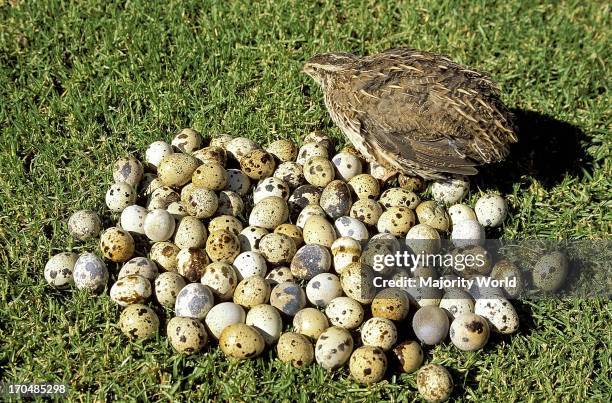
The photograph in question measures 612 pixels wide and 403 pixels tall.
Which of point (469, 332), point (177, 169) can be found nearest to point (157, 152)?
point (177, 169)

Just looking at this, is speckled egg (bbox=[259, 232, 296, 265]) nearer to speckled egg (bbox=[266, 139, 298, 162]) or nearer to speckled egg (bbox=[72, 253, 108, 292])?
speckled egg (bbox=[266, 139, 298, 162])

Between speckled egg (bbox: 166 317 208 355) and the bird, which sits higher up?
the bird

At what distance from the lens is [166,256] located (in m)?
5.01

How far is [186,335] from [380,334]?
1203 mm

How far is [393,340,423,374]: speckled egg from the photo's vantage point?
4.61 m

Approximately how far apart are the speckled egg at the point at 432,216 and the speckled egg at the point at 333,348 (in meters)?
1.15

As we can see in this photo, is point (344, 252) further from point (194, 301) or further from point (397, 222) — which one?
point (194, 301)

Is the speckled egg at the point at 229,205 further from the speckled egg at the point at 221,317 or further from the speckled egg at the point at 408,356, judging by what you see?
the speckled egg at the point at 408,356

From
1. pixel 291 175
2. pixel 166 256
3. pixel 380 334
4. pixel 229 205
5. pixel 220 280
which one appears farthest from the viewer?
pixel 291 175

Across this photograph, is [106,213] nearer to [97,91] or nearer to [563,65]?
[97,91]

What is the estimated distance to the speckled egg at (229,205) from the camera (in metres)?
5.32

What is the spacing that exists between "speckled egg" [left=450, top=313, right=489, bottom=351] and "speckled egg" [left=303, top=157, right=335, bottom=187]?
1427 mm

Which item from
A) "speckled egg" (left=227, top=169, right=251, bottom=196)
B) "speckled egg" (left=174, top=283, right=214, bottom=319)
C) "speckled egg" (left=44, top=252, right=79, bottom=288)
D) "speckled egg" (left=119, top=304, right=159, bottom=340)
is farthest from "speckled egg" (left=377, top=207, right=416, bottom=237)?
"speckled egg" (left=44, top=252, right=79, bottom=288)

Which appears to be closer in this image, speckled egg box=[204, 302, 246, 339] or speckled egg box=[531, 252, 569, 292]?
speckled egg box=[204, 302, 246, 339]
